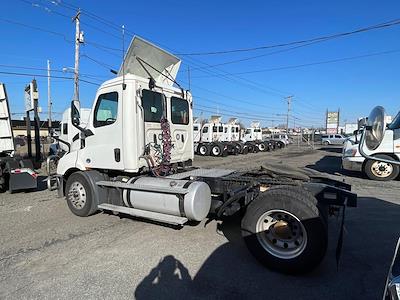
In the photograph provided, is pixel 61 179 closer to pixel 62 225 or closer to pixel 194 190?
pixel 62 225

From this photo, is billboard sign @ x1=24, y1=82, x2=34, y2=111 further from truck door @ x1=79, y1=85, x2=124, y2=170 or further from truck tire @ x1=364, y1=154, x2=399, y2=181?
truck tire @ x1=364, y1=154, x2=399, y2=181

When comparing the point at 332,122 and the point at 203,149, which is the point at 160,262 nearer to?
the point at 203,149

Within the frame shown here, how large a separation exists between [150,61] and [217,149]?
19936 mm

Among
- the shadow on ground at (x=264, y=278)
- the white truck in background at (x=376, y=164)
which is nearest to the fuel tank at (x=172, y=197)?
the shadow on ground at (x=264, y=278)

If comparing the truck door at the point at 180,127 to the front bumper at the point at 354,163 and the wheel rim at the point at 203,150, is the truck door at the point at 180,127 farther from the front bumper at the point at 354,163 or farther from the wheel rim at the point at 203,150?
the wheel rim at the point at 203,150

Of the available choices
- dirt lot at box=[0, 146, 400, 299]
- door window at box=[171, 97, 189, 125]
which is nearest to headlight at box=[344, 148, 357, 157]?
dirt lot at box=[0, 146, 400, 299]

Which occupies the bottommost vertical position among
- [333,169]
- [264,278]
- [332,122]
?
[264,278]

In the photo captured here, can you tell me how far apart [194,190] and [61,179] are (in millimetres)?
3609

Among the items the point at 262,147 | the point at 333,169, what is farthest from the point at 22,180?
the point at 262,147

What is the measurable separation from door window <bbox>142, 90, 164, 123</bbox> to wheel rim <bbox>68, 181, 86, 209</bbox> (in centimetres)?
191

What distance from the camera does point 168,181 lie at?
500 cm

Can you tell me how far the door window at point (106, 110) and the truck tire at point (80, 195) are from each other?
112 cm

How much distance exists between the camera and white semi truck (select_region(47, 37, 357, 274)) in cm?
397

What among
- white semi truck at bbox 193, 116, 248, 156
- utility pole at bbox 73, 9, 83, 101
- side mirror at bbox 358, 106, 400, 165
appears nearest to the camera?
side mirror at bbox 358, 106, 400, 165
